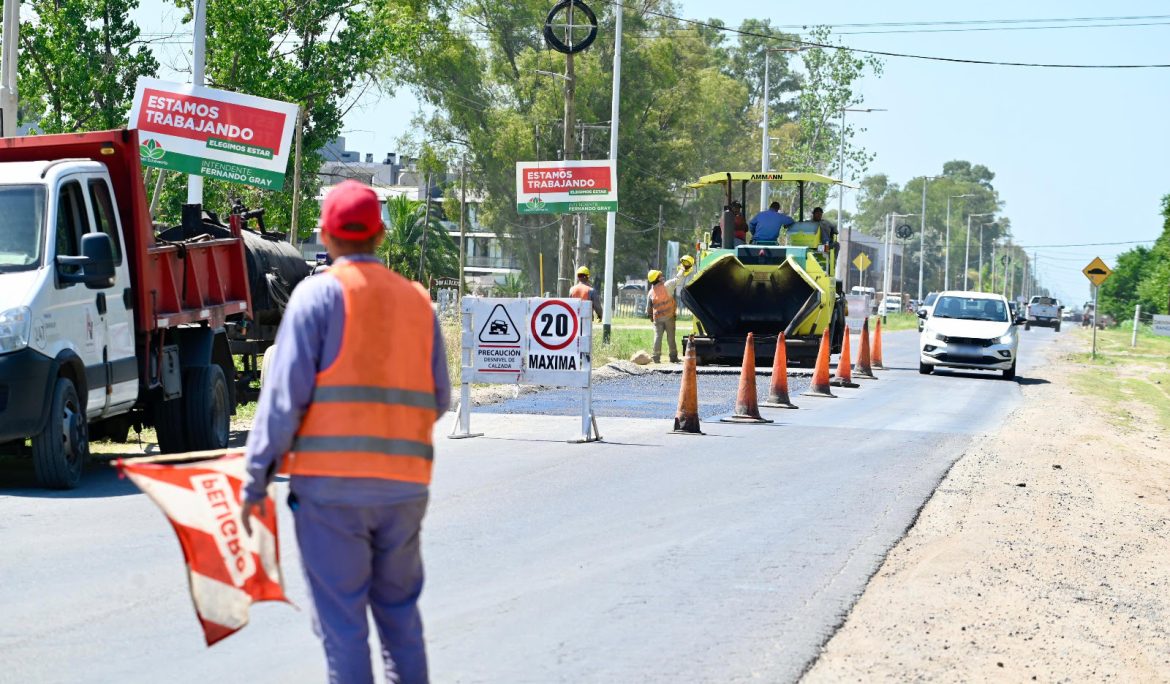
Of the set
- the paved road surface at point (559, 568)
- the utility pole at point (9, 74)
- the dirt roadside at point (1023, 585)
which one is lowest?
the dirt roadside at point (1023, 585)

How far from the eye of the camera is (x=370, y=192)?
4.91 meters

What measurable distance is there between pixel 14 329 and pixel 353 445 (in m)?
6.93

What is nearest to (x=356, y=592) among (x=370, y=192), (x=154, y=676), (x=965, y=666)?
(x=370, y=192)

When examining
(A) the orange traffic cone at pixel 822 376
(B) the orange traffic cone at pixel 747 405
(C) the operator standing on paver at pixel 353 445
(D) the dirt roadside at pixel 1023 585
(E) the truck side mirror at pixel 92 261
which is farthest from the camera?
(A) the orange traffic cone at pixel 822 376

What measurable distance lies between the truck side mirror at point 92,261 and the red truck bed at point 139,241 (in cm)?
103

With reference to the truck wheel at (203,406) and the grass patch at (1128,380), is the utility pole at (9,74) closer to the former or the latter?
the truck wheel at (203,406)

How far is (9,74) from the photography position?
22172 mm

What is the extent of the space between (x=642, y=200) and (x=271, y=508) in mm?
67415


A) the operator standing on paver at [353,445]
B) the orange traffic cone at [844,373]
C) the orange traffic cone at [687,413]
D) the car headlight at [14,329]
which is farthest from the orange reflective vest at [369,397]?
the orange traffic cone at [844,373]

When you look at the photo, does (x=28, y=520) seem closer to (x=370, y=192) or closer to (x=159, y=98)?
(x=370, y=192)

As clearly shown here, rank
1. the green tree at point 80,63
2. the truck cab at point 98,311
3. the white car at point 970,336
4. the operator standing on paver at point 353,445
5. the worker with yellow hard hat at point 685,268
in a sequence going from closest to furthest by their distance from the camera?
1. the operator standing on paver at point 353,445
2. the truck cab at point 98,311
3. the worker with yellow hard hat at point 685,268
4. the white car at point 970,336
5. the green tree at point 80,63

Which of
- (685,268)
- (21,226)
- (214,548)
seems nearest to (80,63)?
(685,268)

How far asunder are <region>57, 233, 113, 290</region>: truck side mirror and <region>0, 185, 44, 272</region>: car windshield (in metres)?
0.23

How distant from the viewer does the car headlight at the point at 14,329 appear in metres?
10.8
